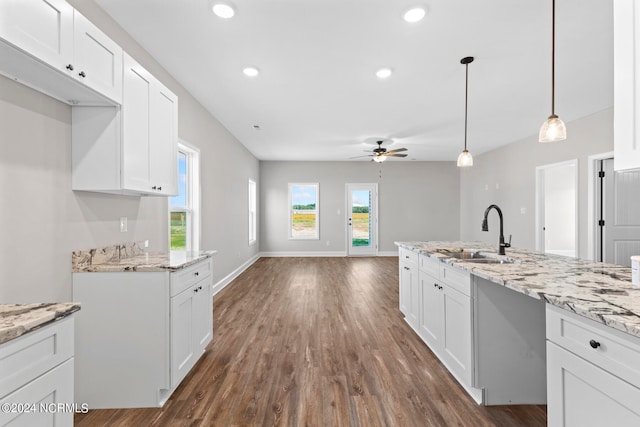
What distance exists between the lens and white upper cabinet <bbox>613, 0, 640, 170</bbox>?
1.11 m

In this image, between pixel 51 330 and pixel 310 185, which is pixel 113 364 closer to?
pixel 51 330

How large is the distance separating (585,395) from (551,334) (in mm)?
225

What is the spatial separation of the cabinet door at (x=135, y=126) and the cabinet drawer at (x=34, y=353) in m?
1.05

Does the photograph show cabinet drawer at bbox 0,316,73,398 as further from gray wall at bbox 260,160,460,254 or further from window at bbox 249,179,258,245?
gray wall at bbox 260,160,460,254

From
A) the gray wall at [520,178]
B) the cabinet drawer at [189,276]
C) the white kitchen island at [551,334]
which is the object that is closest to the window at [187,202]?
the cabinet drawer at [189,276]

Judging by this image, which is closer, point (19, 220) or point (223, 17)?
point (19, 220)

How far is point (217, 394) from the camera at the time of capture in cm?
200

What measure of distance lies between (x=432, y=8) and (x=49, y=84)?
248cm

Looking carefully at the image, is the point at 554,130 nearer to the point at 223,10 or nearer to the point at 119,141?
the point at 223,10

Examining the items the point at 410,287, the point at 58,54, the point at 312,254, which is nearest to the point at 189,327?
the point at 58,54

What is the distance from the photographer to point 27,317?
1053mm

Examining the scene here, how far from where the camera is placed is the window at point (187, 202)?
3.61 m

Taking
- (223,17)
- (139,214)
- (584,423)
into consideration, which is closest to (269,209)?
(139,214)

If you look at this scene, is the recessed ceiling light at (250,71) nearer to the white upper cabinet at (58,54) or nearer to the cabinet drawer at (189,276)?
the white upper cabinet at (58,54)
